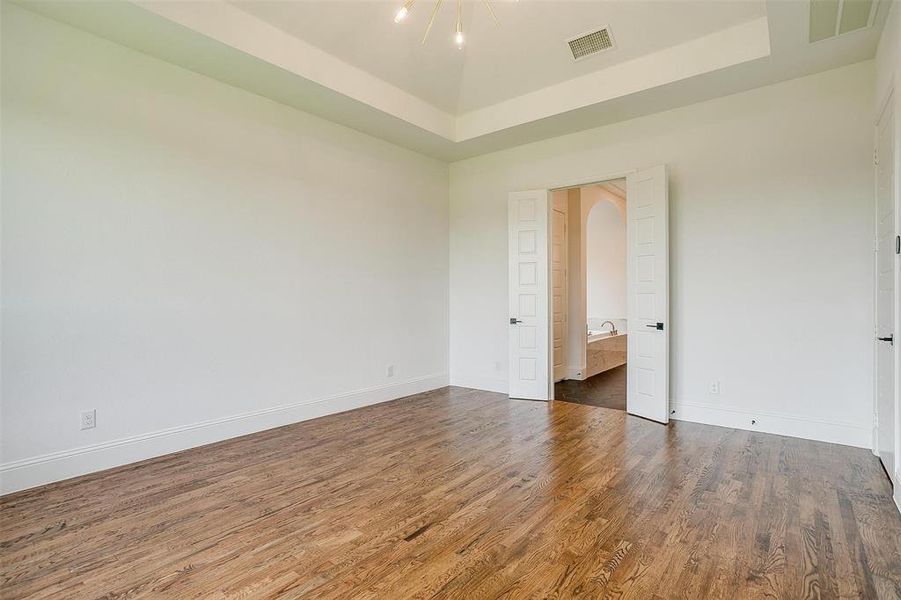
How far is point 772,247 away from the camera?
12.9ft

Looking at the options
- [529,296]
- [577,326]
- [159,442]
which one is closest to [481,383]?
[529,296]

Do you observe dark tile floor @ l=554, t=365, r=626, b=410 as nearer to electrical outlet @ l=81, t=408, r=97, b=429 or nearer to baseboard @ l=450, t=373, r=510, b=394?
baseboard @ l=450, t=373, r=510, b=394

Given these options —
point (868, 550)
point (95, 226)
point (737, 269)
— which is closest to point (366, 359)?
point (95, 226)

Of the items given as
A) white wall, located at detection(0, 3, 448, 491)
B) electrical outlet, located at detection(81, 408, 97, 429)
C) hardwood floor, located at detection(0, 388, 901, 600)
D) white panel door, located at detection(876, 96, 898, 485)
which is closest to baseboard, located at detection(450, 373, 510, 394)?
white wall, located at detection(0, 3, 448, 491)

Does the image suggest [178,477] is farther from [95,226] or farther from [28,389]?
[95,226]

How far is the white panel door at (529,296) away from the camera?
524 cm

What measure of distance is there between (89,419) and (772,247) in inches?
219

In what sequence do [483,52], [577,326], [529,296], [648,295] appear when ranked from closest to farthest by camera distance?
[483,52], [648,295], [529,296], [577,326]

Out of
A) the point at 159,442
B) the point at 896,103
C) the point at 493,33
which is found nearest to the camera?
the point at 896,103

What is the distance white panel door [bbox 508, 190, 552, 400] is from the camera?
206 inches

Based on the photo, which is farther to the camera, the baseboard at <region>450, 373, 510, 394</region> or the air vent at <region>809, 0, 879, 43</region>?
the baseboard at <region>450, 373, 510, 394</region>

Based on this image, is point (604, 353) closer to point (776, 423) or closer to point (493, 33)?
point (776, 423)

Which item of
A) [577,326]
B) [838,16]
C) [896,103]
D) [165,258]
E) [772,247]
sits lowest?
[577,326]

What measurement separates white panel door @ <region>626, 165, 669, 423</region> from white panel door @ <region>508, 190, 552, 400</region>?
3.20ft
